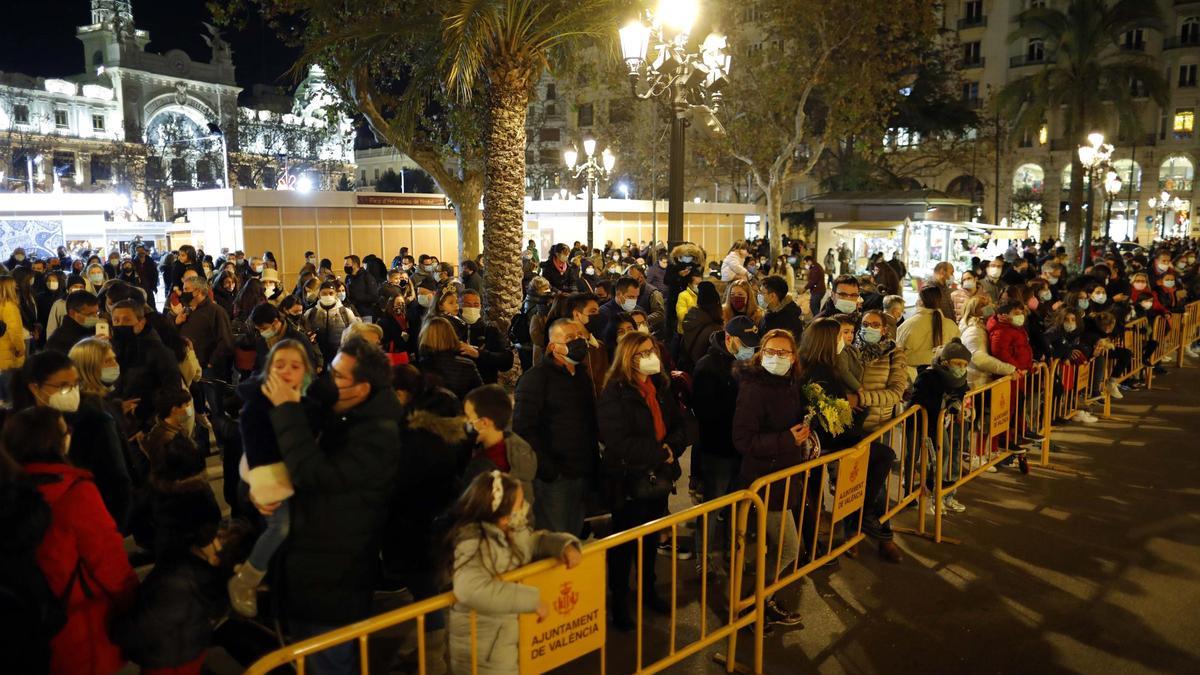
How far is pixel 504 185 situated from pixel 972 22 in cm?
5879

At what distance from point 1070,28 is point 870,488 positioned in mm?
23702

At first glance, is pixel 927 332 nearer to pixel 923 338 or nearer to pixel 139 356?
pixel 923 338

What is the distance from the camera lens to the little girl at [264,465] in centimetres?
335

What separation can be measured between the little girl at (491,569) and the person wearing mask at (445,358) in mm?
2520

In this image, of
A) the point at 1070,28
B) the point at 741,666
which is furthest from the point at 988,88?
the point at 741,666

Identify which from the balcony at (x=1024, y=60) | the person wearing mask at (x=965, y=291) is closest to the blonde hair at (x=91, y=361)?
the person wearing mask at (x=965, y=291)

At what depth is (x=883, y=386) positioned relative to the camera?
6523 millimetres

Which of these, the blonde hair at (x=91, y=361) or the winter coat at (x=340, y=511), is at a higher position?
the blonde hair at (x=91, y=361)

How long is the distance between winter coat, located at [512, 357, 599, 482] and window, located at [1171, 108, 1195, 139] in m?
69.1

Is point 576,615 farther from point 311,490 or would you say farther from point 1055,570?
point 1055,570

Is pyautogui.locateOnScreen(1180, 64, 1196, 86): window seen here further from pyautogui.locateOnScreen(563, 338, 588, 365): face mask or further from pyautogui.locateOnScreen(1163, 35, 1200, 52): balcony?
pyautogui.locateOnScreen(563, 338, 588, 365): face mask

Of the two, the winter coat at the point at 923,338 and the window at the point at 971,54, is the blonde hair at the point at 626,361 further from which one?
the window at the point at 971,54

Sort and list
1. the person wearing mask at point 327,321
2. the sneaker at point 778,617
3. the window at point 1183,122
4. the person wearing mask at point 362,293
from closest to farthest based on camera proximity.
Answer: the sneaker at point 778,617
the person wearing mask at point 327,321
the person wearing mask at point 362,293
the window at point 1183,122

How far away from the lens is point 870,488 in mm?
6223
